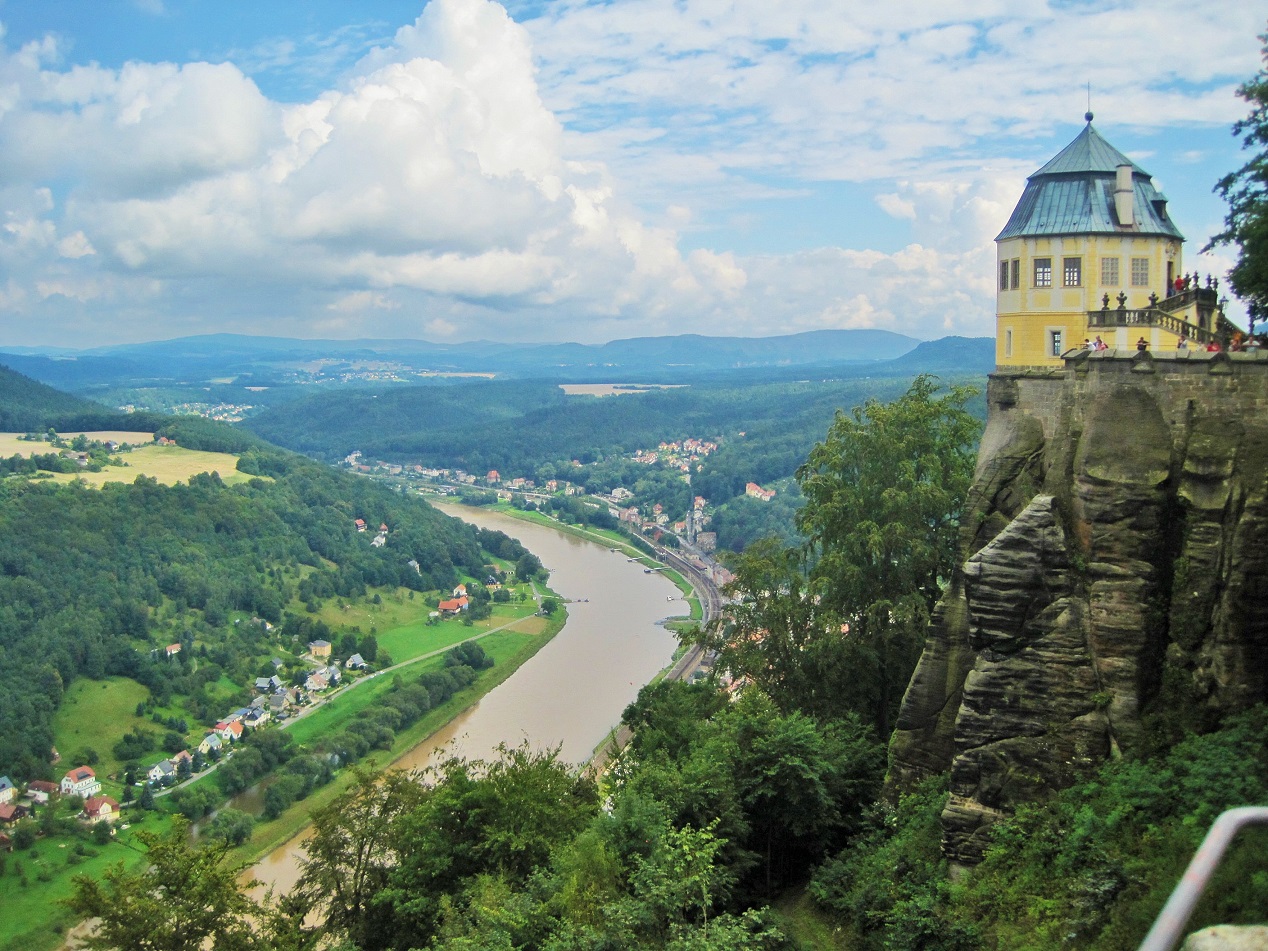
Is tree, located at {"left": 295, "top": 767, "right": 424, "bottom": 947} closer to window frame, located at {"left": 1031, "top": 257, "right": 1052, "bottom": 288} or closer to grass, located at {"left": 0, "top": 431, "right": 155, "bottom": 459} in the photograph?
window frame, located at {"left": 1031, "top": 257, "right": 1052, "bottom": 288}

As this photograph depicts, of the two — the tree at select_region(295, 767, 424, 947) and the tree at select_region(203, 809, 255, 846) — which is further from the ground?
the tree at select_region(295, 767, 424, 947)

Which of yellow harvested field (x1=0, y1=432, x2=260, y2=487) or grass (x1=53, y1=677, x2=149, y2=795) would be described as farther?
yellow harvested field (x1=0, y1=432, x2=260, y2=487)

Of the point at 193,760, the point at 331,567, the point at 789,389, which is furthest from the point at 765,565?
the point at 789,389

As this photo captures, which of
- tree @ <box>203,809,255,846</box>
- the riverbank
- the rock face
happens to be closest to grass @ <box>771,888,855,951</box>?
the rock face

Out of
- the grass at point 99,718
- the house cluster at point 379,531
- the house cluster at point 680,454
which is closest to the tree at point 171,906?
the grass at point 99,718

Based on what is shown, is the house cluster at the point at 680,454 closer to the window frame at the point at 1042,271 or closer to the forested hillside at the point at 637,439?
the forested hillside at the point at 637,439

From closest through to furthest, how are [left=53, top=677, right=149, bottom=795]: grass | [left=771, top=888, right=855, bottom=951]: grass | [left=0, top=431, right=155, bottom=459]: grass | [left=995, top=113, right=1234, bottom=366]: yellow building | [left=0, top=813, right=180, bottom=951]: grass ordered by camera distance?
[left=771, top=888, right=855, bottom=951]: grass < [left=995, top=113, right=1234, bottom=366]: yellow building < [left=0, top=813, right=180, bottom=951]: grass < [left=53, top=677, right=149, bottom=795]: grass < [left=0, top=431, right=155, bottom=459]: grass
